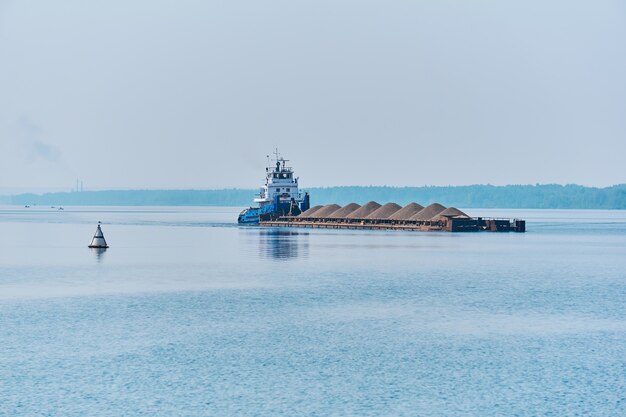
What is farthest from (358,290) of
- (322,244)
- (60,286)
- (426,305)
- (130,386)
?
(322,244)

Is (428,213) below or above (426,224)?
above

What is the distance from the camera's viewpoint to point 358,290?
45.1m

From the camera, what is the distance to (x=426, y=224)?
119938 mm

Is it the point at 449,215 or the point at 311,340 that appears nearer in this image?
the point at 311,340

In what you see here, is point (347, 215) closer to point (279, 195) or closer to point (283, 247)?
point (279, 195)

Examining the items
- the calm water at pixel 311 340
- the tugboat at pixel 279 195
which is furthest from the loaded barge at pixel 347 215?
the calm water at pixel 311 340

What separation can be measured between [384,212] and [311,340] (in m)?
103

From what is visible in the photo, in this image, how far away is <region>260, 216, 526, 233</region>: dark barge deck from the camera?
118 metres

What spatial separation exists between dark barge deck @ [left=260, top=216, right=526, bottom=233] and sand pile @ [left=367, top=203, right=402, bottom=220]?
2.23m

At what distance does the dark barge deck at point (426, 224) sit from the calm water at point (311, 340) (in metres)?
57.8

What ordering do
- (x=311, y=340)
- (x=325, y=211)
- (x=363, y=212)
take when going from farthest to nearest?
(x=325, y=211) → (x=363, y=212) → (x=311, y=340)

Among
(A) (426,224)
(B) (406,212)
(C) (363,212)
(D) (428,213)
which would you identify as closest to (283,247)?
(A) (426,224)

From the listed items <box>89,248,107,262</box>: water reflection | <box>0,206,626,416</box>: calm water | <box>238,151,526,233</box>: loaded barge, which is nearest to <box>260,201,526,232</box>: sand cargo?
<box>238,151,526,233</box>: loaded barge

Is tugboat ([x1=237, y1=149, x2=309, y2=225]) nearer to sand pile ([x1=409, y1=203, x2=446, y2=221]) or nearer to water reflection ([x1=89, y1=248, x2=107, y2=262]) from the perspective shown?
sand pile ([x1=409, y1=203, x2=446, y2=221])
